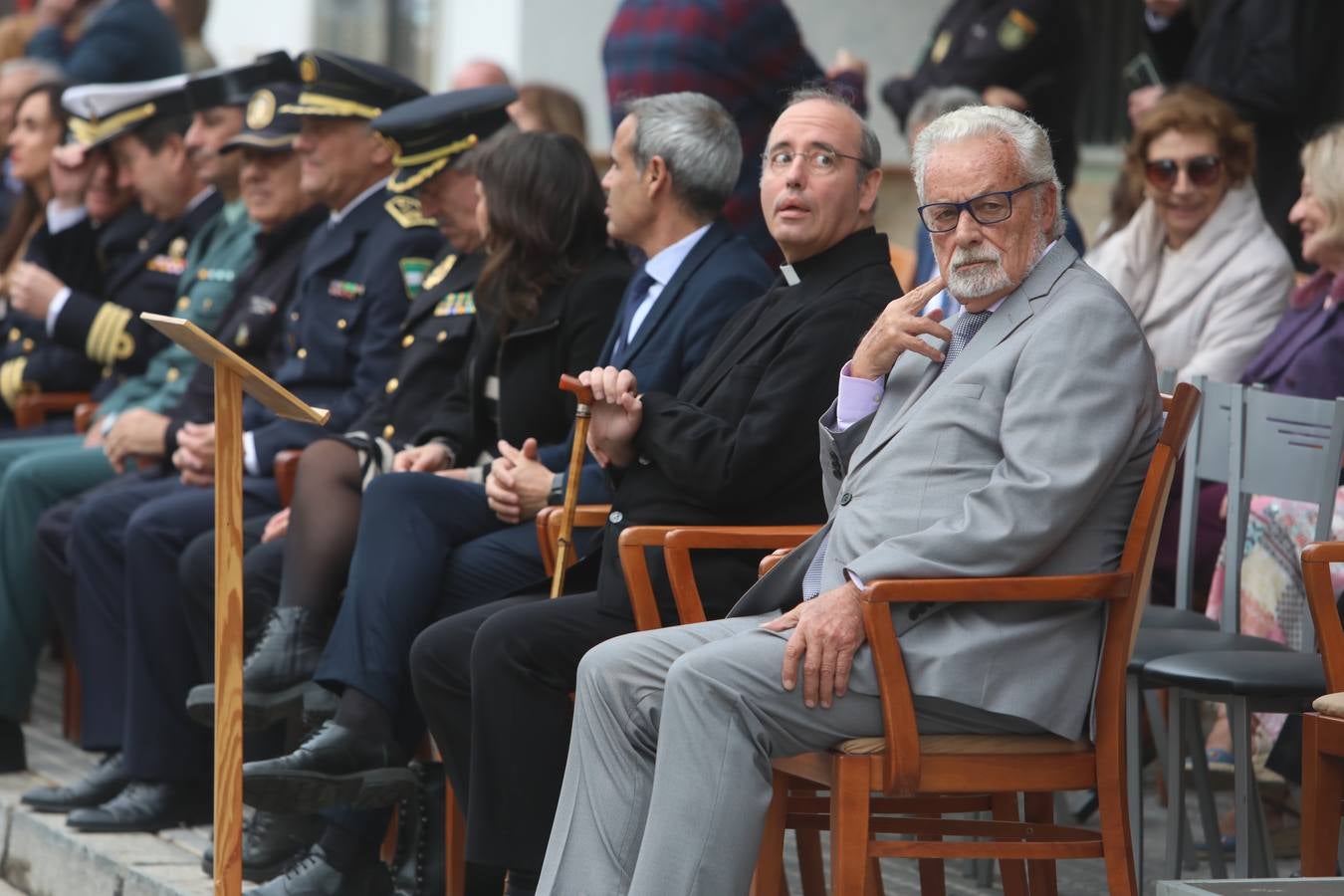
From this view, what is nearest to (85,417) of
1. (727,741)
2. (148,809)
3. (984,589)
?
(148,809)

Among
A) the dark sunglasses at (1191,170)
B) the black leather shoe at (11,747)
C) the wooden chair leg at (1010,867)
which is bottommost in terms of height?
the black leather shoe at (11,747)

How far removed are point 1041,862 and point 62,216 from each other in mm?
5083

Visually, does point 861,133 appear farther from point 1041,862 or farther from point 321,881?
point 321,881

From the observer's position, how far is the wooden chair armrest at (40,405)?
7.36 meters

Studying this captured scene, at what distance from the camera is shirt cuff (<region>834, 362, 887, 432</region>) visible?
3.90 m

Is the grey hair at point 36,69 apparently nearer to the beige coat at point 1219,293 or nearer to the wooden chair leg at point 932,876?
the beige coat at point 1219,293

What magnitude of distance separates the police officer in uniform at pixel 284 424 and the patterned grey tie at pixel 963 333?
7.59 ft

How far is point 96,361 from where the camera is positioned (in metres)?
7.43

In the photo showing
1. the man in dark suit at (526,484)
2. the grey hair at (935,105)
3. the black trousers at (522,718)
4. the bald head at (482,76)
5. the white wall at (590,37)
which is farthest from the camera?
the white wall at (590,37)

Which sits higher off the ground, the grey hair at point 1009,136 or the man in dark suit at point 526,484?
the grey hair at point 1009,136

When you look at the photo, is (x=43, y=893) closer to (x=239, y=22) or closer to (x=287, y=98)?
(x=287, y=98)

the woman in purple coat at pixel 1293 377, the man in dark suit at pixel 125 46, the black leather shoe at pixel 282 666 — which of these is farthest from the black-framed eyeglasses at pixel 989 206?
the man in dark suit at pixel 125 46

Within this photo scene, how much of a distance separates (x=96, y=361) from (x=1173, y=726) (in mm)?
4277

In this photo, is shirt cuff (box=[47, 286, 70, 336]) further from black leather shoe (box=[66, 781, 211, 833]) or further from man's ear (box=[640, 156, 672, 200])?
man's ear (box=[640, 156, 672, 200])
